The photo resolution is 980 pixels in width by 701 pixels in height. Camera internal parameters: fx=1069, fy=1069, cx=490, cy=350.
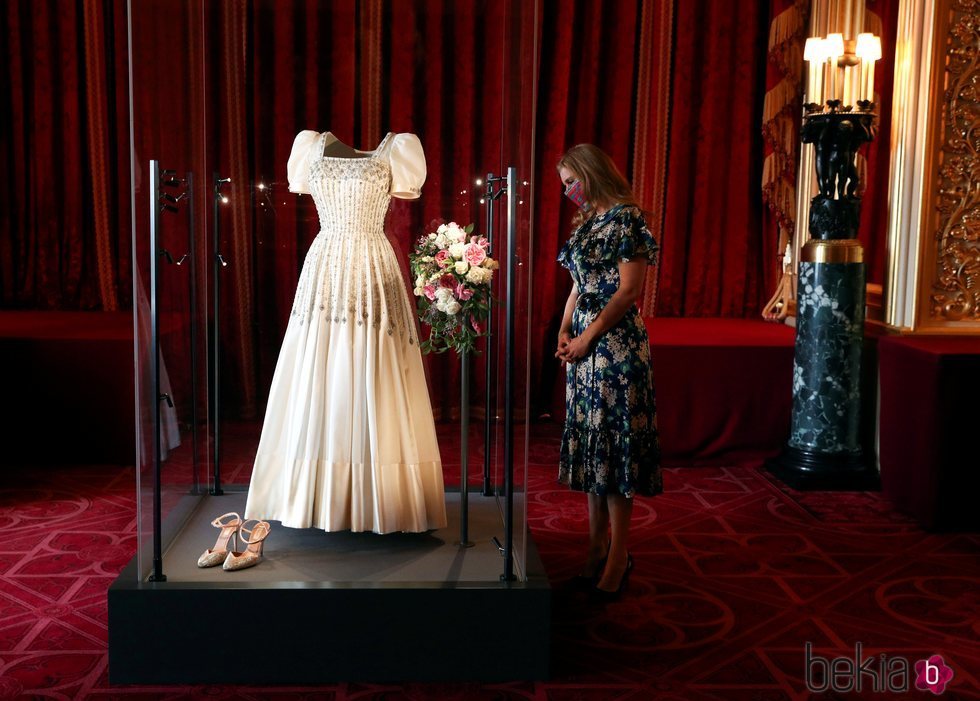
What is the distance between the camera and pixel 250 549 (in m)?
2.99

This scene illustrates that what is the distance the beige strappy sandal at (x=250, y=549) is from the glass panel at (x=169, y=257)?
0.21 m

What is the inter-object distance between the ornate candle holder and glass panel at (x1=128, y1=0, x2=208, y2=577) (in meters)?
2.66

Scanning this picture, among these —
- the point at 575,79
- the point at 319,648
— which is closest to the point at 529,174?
the point at 319,648

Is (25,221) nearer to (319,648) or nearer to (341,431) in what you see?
(341,431)

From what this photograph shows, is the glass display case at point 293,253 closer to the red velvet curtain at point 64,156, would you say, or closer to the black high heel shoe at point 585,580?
the black high heel shoe at point 585,580

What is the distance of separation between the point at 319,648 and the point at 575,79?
13.2 feet

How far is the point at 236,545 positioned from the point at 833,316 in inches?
111

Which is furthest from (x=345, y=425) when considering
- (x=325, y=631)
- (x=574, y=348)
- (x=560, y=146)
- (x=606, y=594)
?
(x=560, y=146)

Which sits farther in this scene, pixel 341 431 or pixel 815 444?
pixel 815 444

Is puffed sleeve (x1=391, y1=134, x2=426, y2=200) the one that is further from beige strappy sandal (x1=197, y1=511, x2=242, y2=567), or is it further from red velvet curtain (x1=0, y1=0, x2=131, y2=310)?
red velvet curtain (x1=0, y1=0, x2=131, y2=310)

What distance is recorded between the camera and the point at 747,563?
3709 mm

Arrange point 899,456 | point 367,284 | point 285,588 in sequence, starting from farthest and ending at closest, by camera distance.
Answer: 1. point 899,456
2. point 367,284
3. point 285,588

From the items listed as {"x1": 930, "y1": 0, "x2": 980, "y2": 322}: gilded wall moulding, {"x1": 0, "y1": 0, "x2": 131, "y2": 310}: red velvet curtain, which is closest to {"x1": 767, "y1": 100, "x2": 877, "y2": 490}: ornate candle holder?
{"x1": 930, "y1": 0, "x2": 980, "y2": 322}: gilded wall moulding

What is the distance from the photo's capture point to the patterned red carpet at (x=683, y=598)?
2729 millimetres
